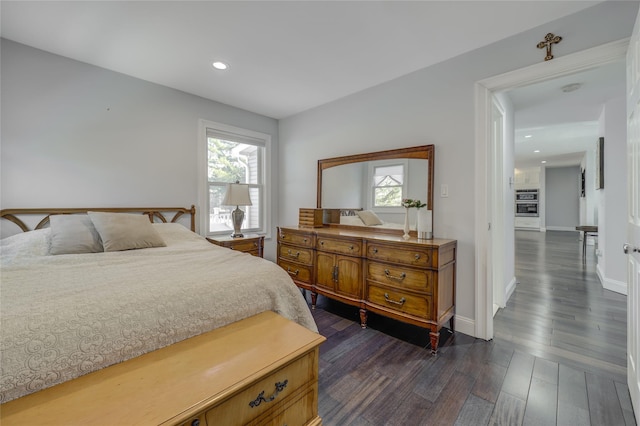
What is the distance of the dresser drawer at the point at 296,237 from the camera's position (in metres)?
3.03

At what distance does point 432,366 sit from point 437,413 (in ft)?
1.48

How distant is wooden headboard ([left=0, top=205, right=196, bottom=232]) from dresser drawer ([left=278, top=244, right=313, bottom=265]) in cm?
115

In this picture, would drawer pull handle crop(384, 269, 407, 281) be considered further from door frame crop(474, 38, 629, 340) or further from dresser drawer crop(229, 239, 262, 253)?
dresser drawer crop(229, 239, 262, 253)

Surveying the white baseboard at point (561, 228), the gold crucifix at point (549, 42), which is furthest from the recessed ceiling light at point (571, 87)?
the white baseboard at point (561, 228)

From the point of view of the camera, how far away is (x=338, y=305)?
3.10m

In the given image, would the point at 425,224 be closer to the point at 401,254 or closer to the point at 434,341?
the point at 401,254

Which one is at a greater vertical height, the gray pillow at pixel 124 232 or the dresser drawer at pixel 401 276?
the gray pillow at pixel 124 232

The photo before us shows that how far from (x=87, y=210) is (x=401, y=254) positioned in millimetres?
3023

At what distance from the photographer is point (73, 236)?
2.06 metres

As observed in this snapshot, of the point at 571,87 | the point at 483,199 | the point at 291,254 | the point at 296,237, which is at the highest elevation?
the point at 571,87

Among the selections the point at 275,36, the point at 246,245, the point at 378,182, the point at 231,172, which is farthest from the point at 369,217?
the point at 231,172

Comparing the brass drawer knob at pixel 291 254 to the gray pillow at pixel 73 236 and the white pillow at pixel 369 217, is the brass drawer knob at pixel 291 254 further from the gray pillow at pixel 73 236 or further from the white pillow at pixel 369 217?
the gray pillow at pixel 73 236

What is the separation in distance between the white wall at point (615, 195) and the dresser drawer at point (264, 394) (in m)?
4.34

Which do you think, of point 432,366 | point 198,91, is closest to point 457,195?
point 432,366
